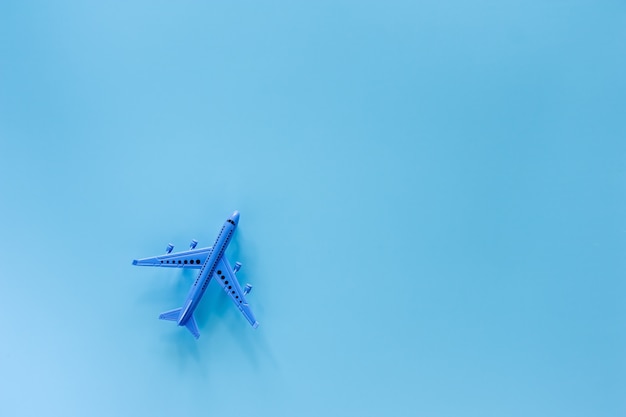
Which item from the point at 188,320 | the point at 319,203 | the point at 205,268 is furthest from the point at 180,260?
the point at 319,203

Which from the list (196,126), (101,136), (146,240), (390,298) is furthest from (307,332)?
(101,136)

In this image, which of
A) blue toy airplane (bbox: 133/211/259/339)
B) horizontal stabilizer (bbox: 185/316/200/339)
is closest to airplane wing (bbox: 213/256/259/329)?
blue toy airplane (bbox: 133/211/259/339)

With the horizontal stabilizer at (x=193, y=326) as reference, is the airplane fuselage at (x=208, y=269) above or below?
above

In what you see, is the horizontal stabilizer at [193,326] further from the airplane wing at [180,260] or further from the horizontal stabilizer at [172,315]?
the airplane wing at [180,260]

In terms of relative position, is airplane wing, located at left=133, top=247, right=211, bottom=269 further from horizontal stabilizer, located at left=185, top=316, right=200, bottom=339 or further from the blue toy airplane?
horizontal stabilizer, located at left=185, top=316, right=200, bottom=339

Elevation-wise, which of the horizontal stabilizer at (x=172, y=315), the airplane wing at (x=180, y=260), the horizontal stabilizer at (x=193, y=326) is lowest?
the horizontal stabilizer at (x=193, y=326)

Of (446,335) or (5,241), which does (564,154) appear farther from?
(5,241)

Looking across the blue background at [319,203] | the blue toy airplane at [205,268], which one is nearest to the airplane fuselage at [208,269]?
the blue toy airplane at [205,268]

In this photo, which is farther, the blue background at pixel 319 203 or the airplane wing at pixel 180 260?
the blue background at pixel 319 203

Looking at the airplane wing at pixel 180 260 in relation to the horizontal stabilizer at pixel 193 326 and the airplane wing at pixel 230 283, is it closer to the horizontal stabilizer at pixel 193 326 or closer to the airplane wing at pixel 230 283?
the airplane wing at pixel 230 283
